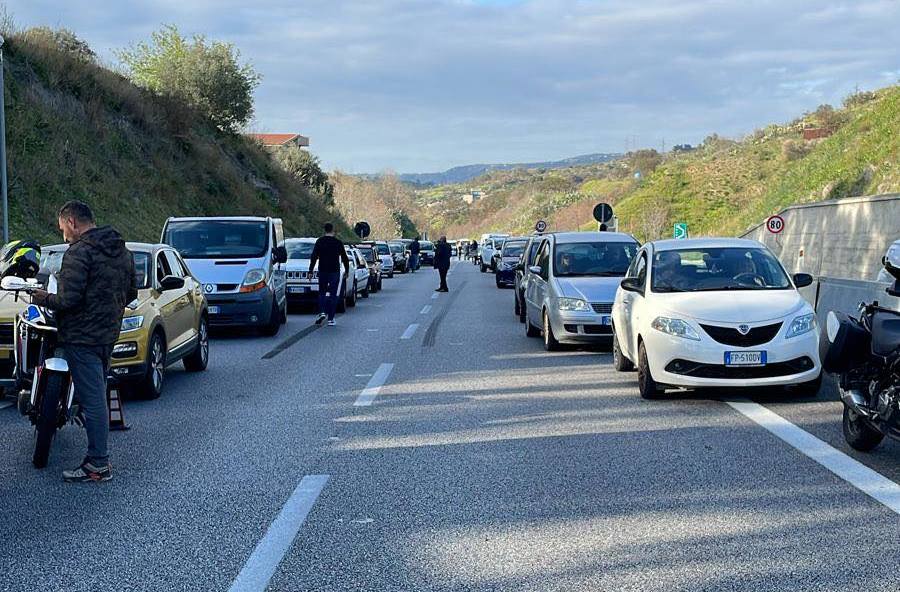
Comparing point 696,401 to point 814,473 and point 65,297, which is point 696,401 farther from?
point 65,297

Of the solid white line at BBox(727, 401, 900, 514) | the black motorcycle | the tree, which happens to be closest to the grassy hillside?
the tree

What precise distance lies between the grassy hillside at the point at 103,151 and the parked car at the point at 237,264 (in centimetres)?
868

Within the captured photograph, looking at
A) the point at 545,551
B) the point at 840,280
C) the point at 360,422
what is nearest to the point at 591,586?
the point at 545,551

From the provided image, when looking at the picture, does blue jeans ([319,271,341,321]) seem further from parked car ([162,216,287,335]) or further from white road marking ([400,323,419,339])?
white road marking ([400,323,419,339])

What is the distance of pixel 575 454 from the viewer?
25.5 ft

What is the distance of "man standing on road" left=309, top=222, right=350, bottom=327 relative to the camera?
19750 millimetres

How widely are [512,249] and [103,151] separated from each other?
1460 cm

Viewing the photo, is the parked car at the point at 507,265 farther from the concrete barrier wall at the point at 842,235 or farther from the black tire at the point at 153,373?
the black tire at the point at 153,373

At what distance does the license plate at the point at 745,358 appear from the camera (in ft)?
31.9

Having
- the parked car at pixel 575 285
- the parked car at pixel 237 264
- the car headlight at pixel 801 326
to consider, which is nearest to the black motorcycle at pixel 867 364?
the car headlight at pixel 801 326

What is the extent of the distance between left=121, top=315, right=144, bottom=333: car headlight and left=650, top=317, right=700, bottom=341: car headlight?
511cm

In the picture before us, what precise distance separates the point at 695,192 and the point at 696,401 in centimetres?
7393

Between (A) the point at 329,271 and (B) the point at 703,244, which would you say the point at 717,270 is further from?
(A) the point at 329,271

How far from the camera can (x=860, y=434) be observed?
7586mm
